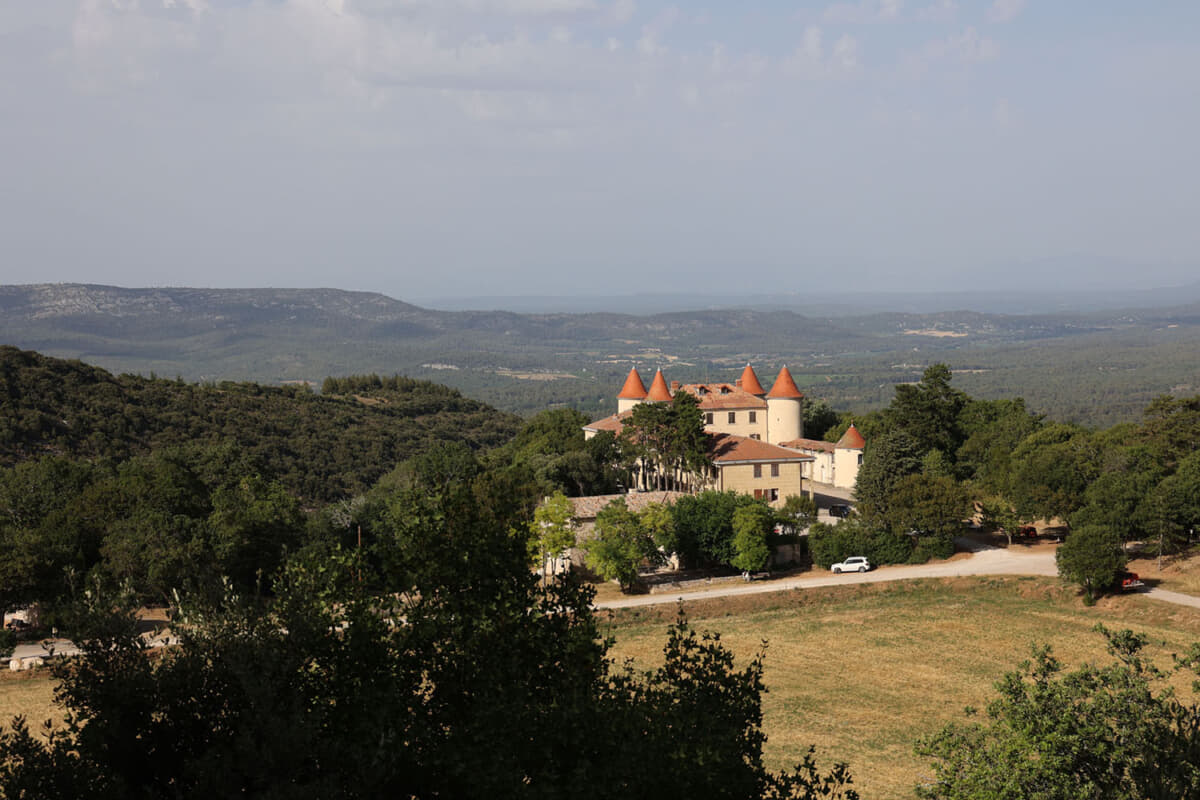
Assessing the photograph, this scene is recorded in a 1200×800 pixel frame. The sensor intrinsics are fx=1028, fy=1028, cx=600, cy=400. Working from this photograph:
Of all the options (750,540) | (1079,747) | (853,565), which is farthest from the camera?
(853,565)

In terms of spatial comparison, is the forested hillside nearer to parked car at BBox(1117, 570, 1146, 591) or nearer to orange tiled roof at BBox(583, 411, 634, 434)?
orange tiled roof at BBox(583, 411, 634, 434)

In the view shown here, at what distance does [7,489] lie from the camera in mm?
42125

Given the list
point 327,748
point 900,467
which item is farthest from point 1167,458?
point 327,748

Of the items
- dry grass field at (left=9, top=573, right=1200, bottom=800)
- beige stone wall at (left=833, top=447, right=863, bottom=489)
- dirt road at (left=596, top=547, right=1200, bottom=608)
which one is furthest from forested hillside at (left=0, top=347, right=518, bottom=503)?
beige stone wall at (left=833, top=447, right=863, bottom=489)

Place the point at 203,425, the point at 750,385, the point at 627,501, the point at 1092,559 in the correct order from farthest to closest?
the point at 203,425
the point at 750,385
the point at 627,501
the point at 1092,559

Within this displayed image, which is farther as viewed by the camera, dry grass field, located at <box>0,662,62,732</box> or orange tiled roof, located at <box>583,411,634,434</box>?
orange tiled roof, located at <box>583,411,634,434</box>

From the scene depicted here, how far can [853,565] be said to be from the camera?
142 feet

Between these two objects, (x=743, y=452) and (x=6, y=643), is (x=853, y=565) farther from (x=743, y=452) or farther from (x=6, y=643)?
(x=6, y=643)

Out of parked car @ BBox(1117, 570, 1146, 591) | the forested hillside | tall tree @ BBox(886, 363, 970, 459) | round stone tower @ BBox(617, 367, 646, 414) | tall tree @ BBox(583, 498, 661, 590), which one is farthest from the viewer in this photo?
round stone tower @ BBox(617, 367, 646, 414)

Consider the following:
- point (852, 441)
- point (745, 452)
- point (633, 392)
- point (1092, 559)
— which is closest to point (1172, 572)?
point (1092, 559)

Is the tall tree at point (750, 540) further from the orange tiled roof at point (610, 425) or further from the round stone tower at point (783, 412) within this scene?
the round stone tower at point (783, 412)

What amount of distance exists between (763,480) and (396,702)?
42901 millimetres

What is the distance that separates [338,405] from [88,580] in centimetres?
6067

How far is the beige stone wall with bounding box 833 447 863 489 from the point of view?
6131 centimetres
